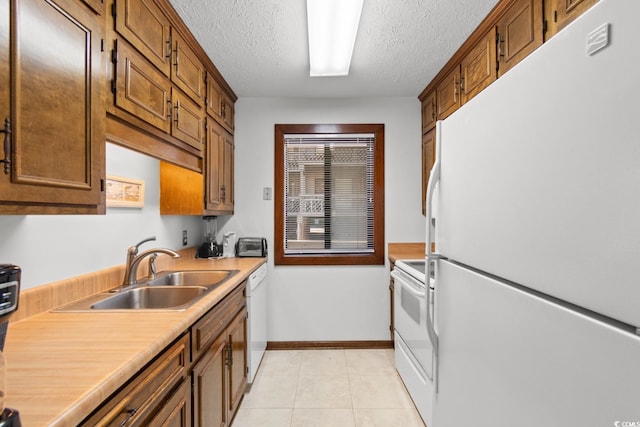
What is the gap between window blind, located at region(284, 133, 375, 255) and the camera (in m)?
3.18

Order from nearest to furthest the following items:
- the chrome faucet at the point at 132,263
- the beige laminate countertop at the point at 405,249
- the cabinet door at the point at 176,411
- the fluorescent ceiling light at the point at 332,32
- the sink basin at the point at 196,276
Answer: the cabinet door at the point at 176,411
the fluorescent ceiling light at the point at 332,32
the chrome faucet at the point at 132,263
the sink basin at the point at 196,276
the beige laminate countertop at the point at 405,249

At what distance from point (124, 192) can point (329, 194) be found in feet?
6.02

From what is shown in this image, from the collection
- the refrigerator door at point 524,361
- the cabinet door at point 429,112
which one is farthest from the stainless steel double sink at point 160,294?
the cabinet door at point 429,112

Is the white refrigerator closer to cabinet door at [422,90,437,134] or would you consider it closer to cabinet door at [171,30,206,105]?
cabinet door at [171,30,206,105]

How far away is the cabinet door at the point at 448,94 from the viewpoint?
2.28m

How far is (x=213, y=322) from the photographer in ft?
5.03

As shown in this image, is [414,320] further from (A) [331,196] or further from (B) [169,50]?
(B) [169,50]

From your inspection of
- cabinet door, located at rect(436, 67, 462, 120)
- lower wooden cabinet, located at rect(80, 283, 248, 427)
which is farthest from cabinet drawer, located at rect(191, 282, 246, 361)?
cabinet door, located at rect(436, 67, 462, 120)

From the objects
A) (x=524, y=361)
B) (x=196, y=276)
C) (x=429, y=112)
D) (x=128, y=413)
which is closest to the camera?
(x=524, y=361)

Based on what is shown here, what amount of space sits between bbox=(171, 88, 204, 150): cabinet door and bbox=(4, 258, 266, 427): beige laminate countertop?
1060 mm

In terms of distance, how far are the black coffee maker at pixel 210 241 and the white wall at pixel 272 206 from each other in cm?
8

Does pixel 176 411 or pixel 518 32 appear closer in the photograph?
pixel 176 411

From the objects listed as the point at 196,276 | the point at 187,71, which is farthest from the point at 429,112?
the point at 196,276

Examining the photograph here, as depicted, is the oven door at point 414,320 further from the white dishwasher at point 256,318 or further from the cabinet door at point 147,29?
the cabinet door at point 147,29
